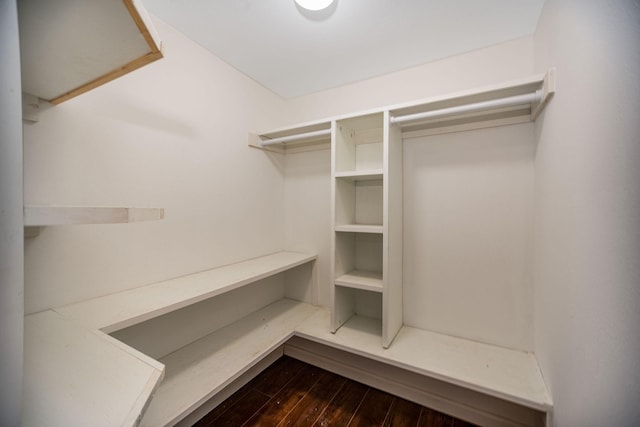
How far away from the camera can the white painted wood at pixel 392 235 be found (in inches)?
51.6

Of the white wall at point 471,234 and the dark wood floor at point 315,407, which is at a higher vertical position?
the white wall at point 471,234

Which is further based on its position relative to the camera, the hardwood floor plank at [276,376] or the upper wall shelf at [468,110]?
the hardwood floor plank at [276,376]

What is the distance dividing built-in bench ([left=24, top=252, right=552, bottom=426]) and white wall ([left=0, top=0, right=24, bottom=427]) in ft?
0.59

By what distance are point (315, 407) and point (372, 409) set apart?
32cm

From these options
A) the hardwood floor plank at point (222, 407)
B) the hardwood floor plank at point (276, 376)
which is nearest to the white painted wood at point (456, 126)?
the hardwood floor plank at point (276, 376)

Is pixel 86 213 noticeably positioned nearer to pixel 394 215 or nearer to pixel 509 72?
pixel 394 215

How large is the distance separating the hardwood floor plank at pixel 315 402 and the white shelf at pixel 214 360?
337 mm

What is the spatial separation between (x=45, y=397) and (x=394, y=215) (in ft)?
4.59

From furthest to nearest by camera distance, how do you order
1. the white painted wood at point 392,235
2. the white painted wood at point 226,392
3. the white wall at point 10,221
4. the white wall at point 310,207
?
1. the white wall at point 310,207
2. the white painted wood at point 392,235
3. the white painted wood at point 226,392
4. the white wall at point 10,221

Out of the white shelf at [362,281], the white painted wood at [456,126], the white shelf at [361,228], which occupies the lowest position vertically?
the white shelf at [362,281]

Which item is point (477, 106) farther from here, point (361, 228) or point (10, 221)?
point (10, 221)

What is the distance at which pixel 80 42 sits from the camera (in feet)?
2.07

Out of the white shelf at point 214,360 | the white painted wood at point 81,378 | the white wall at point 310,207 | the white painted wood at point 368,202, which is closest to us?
the white painted wood at point 81,378

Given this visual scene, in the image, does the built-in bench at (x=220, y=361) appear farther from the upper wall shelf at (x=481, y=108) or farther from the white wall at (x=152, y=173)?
the upper wall shelf at (x=481, y=108)
